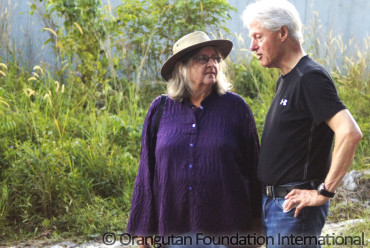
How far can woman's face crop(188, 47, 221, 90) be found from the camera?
3.25m

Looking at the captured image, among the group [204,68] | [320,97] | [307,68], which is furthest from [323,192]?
[204,68]

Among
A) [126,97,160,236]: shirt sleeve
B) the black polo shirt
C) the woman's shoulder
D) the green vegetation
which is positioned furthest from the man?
the green vegetation

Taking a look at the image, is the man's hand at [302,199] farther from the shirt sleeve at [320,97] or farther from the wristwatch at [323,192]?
the shirt sleeve at [320,97]

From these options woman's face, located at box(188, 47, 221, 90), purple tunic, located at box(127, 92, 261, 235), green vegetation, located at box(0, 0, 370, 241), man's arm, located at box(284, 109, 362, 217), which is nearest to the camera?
man's arm, located at box(284, 109, 362, 217)

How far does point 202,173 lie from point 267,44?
0.83 meters

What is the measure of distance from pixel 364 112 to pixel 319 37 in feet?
7.12

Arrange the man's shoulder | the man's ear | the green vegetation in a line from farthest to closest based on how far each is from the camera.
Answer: the green vegetation
the man's ear
the man's shoulder

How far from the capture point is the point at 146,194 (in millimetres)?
3273

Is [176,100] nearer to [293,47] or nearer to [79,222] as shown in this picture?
[293,47]

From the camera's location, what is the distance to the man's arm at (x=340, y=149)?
243cm

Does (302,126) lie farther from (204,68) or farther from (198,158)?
(204,68)

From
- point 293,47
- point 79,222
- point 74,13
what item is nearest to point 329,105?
point 293,47

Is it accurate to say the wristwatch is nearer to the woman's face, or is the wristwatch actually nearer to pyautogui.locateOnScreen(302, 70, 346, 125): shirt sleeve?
pyautogui.locateOnScreen(302, 70, 346, 125): shirt sleeve

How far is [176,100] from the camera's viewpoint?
3.32m
